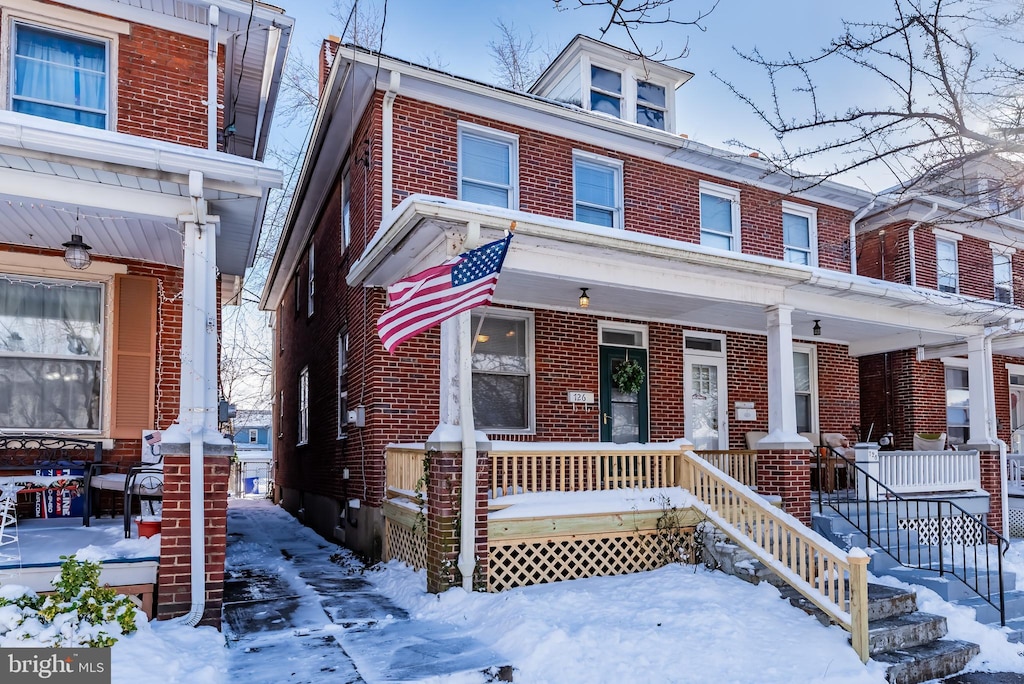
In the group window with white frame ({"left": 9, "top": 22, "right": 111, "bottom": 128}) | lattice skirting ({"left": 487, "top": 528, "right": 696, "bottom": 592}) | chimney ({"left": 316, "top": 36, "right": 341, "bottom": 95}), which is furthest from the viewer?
chimney ({"left": 316, "top": 36, "right": 341, "bottom": 95})

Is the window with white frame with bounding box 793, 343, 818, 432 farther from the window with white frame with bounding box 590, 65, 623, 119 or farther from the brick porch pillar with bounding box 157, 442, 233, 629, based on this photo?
the brick porch pillar with bounding box 157, 442, 233, 629

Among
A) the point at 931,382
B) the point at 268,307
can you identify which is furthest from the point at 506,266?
the point at 268,307

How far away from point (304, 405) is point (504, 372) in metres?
7.26

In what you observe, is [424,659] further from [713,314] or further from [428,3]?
[713,314]

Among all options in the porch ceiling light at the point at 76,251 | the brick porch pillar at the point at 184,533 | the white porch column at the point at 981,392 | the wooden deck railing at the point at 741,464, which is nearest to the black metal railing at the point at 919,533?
the wooden deck railing at the point at 741,464

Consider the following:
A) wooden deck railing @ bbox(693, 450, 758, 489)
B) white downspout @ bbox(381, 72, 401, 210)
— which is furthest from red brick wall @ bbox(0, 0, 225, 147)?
wooden deck railing @ bbox(693, 450, 758, 489)

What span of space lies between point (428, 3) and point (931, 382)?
13.5 metres

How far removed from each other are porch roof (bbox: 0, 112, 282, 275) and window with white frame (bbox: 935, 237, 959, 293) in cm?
1385

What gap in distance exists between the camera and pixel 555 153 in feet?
37.6

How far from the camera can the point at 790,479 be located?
31.8ft

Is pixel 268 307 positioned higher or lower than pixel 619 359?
higher

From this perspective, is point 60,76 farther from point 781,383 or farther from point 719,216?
point 719,216

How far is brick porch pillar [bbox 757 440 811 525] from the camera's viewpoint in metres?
9.70

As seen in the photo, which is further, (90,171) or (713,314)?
(713,314)
